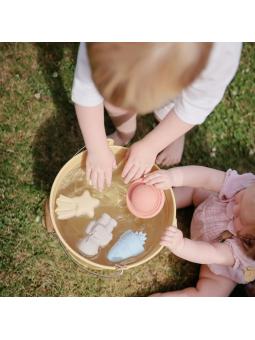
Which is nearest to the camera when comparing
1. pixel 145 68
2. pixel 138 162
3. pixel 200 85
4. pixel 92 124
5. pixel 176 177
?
pixel 145 68

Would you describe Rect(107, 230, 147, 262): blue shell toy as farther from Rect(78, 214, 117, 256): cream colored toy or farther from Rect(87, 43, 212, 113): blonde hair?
Rect(87, 43, 212, 113): blonde hair

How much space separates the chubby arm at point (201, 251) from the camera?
168 cm

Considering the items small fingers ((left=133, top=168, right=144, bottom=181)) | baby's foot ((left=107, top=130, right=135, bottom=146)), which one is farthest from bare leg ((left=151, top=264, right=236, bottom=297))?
baby's foot ((left=107, top=130, right=135, bottom=146))

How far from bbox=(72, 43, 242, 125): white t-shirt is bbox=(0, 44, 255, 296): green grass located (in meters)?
0.54

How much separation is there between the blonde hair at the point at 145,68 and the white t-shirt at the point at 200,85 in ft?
0.60

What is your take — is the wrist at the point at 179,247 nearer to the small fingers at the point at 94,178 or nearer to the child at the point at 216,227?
the child at the point at 216,227

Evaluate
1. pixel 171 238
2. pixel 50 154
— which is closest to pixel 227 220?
Answer: pixel 171 238

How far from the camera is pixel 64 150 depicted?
2.03 m

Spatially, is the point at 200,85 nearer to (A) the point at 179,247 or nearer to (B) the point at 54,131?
(A) the point at 179,247

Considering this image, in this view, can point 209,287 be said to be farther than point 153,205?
Yes

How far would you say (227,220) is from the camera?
5.96 ft

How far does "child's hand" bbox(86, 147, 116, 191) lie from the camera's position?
165 cm

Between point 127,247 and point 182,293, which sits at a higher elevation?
point 127,247

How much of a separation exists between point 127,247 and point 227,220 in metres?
0.37
